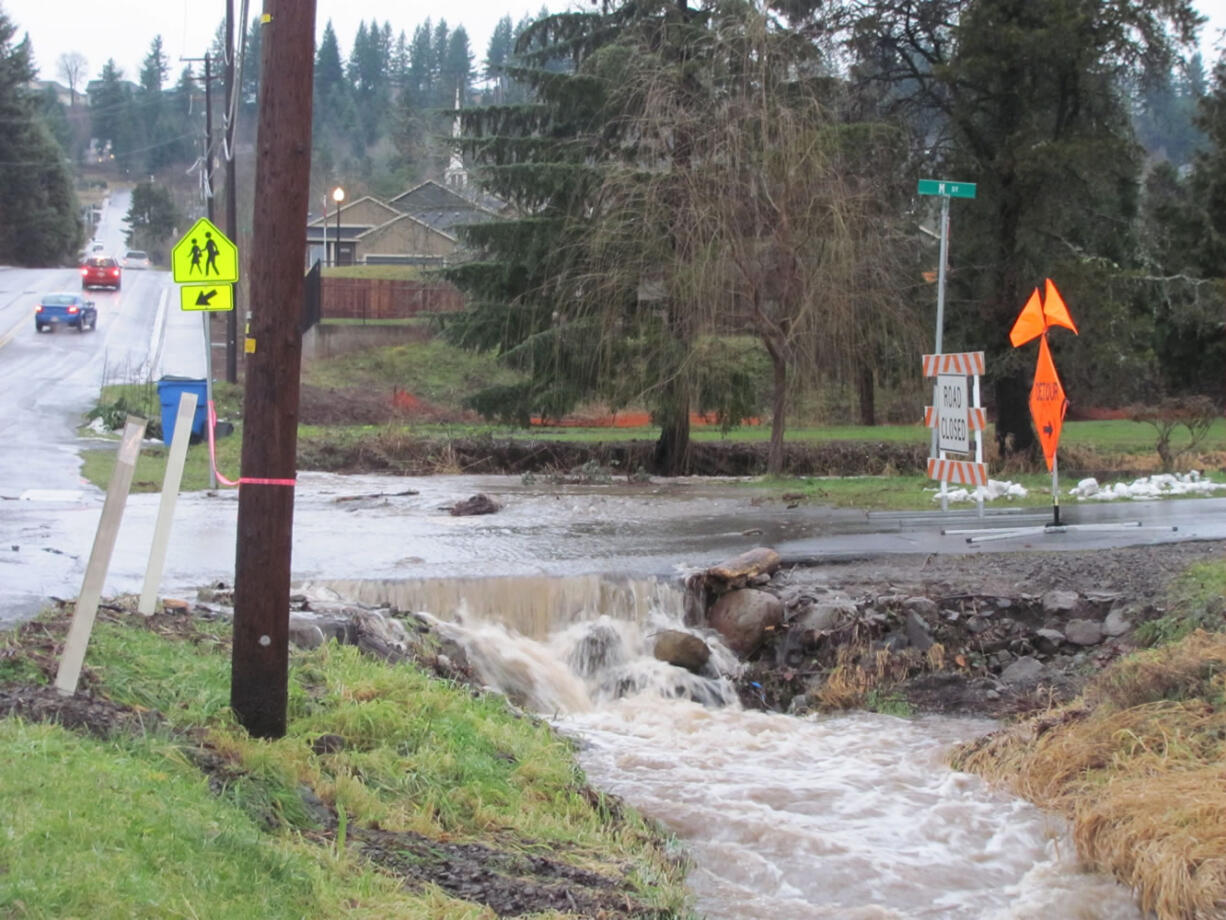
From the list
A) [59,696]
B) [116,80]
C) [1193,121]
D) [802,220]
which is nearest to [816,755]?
[59,696]

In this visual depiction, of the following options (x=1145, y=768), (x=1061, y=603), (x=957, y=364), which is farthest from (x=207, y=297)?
(x=1145, y=768)

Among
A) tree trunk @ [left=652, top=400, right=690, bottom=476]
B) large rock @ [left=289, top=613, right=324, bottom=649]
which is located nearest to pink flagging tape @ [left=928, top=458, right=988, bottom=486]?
large rock @ [left=289, top=613, right=324, bottom=649]

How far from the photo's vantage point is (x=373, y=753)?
7125mm

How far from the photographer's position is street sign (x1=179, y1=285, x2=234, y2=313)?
1680cm

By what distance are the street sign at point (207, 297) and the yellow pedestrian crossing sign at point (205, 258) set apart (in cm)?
30

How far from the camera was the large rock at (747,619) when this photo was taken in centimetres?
1241

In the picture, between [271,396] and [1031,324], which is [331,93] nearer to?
[1031,324]

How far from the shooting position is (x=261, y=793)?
6102 millimetres

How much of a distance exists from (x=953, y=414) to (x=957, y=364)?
67 centimetres

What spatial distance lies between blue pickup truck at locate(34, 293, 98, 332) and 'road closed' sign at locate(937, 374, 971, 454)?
42.1m

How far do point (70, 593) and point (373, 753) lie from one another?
443cm

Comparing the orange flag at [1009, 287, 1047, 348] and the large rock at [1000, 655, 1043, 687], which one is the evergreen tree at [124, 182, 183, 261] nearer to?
the orange flag at [1009, 287, 1047, 348]

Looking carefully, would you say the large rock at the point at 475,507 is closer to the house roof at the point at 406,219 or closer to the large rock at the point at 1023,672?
the large rock at the point at 1023,672

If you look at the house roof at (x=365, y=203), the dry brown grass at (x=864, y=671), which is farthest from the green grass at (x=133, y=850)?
the house roof at (x=365, y=203)
